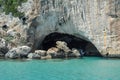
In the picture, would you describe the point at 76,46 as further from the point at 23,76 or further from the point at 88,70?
the point at 23,76

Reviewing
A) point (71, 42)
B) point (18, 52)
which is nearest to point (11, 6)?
point (18, 52)

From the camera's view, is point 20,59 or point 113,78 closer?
point 113,78

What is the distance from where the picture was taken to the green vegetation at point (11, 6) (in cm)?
3728

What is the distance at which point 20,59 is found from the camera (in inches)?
1324

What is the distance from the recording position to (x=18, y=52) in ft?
112

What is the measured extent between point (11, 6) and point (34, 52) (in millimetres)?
6006

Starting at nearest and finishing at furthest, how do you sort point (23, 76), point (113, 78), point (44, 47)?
point (113, 78) → point (23, 76) → point (44, 47)

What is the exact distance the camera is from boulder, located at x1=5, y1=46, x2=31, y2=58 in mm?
34094

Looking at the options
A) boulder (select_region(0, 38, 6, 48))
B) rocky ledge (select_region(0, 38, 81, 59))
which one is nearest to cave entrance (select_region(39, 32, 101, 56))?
rocky ledge (select_region(0, 38, 81, 59))

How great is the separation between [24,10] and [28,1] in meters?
1.04

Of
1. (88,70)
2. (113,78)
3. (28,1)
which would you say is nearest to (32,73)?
(88,70)

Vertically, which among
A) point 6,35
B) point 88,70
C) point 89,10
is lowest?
point 88,70

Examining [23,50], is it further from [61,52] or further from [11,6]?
[11,6]

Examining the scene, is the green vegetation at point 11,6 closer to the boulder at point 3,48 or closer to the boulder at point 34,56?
the boulder at point 3,48
